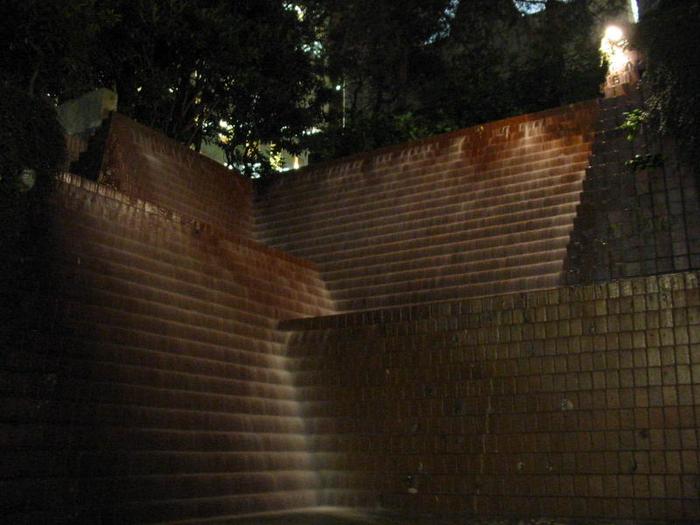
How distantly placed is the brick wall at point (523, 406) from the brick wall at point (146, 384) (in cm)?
56

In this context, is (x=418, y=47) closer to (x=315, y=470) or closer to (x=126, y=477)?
(x=315, y=470)

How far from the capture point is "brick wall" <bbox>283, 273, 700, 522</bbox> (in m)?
4.65

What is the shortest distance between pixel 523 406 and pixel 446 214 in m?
4.29

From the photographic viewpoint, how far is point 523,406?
5195 mm

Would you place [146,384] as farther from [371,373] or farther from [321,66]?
[321,66]

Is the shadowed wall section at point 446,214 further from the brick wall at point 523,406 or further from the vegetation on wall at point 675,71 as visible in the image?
the brick wall at point 523,406

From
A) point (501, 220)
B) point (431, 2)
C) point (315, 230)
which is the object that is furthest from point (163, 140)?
point (431, 2)

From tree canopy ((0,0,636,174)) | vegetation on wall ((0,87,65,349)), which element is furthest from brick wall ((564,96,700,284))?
tree canopy ((0,0,636,174))

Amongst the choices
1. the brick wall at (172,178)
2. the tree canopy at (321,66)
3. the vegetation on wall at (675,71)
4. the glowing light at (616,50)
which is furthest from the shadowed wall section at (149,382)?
the glowing light at (616,50)

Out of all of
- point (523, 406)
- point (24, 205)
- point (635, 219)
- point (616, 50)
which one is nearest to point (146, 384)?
point (24, 205)

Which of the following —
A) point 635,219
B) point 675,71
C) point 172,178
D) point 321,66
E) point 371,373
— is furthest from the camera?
point 321,66

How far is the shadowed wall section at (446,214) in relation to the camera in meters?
8.07

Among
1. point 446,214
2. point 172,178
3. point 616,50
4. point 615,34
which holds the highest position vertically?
point 615,34

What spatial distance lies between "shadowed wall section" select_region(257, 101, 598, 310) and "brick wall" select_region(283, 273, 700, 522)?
2078 mm
